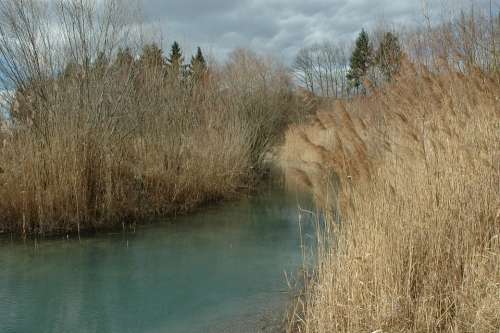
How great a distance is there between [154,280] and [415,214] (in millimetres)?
2812

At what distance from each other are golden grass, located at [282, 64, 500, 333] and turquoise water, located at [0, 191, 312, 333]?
0.68 m

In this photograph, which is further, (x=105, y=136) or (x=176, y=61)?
(x=176, y=61)

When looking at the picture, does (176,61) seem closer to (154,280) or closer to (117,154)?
(117,154)

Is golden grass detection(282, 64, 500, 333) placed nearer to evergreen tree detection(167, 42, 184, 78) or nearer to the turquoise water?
the turquoise water

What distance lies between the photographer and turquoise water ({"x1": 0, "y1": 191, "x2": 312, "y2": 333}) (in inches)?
142

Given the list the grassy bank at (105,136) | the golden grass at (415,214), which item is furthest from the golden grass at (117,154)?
the golden grass at (415,214)

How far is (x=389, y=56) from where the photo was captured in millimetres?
5941

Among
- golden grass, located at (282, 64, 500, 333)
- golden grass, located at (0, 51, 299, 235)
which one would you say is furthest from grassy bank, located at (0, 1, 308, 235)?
golden grass, located at (282, 64, 500, 333)

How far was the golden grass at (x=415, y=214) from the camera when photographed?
244 centimetres

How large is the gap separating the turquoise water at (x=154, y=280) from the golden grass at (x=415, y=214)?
0.68 m

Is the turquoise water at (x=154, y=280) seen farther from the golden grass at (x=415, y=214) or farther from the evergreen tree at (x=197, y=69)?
the evergreen tree at (x=197, y=69)

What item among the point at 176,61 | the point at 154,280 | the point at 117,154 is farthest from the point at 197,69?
the point at 154,280

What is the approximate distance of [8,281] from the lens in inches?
176

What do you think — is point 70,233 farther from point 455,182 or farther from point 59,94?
point 455,182
